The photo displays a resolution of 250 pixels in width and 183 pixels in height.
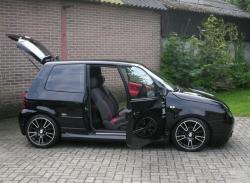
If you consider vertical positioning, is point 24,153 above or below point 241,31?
below

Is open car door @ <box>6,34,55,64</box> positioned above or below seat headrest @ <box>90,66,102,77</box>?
above

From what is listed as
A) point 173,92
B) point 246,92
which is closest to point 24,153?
point 173,92

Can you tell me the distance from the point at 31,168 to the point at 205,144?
117 inches

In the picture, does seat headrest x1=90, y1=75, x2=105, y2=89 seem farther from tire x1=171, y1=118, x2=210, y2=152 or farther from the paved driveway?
tire x1=171, y1=118, x2=210, y2=152

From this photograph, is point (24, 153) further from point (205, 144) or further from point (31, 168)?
point (205, 144)

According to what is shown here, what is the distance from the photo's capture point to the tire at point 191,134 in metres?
7.67

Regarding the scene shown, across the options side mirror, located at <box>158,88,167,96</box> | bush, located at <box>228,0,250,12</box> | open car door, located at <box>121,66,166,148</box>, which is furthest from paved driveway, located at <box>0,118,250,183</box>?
bush, located at <box>228,0,250,12</box>

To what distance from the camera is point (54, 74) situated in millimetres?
8156

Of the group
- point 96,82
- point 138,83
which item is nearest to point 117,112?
point 96,82

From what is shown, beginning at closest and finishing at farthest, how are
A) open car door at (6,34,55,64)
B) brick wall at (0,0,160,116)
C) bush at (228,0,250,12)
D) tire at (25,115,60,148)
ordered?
tire at (25,115,60,148)
open car door at (6,34,55,64)
brick wall at (0,0,160,116)
bush at (228,0,250,12)

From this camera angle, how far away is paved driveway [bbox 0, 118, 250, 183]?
6.32 m

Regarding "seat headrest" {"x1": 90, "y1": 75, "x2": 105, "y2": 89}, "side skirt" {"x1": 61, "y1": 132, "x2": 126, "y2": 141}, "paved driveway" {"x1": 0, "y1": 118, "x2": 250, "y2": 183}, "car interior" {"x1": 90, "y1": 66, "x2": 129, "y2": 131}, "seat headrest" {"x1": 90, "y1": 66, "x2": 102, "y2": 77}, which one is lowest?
"paved driveway" {"x1": 0, "y1": 118, "x2": 250, "y2": 183}

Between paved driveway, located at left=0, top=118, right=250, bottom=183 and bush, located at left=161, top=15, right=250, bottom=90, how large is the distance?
22.0 feet

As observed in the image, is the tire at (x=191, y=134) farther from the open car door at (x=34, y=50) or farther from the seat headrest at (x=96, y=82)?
the open car door at (x=34, y=50)
